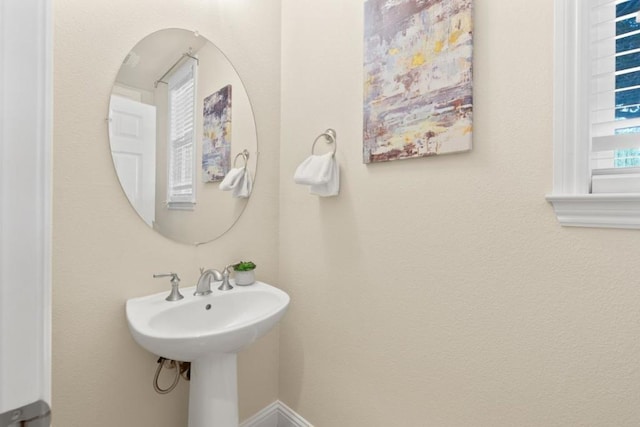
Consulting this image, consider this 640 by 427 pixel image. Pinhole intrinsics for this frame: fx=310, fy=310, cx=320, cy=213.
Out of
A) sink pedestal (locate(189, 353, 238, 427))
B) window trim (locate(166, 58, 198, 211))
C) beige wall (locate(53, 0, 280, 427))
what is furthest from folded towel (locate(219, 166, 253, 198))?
sink pedestal (locate(189, 353, 238, 427))

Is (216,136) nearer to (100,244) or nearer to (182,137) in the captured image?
(182,137)

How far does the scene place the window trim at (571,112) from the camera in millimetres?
801

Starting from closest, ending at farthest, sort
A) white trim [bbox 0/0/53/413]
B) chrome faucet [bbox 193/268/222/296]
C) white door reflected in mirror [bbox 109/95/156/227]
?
1. white trim [bbox 0/0/53/413]
2. white door reflected in mirror [bbox 109/95/156/227]
3. chrome faucet [bbox 193/268/222/296]

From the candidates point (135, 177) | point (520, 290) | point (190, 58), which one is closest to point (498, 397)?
point (520, 290)

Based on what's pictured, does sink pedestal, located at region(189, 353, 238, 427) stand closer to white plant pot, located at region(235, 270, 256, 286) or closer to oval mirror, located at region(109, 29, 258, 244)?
white plant pot, located at region(235, 270, 256, 286)

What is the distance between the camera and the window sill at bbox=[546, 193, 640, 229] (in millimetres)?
728

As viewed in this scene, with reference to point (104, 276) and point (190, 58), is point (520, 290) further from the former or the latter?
point (190, 58)

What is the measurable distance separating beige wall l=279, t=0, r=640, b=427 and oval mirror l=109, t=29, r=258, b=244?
308 mm

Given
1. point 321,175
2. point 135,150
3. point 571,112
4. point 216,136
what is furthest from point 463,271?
point 135,150

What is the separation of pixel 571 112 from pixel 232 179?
4.14ft

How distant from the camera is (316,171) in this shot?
1299 mm

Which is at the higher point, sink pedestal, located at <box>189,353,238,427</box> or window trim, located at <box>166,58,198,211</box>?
window trim, located at <box>166,58,198,211</box>

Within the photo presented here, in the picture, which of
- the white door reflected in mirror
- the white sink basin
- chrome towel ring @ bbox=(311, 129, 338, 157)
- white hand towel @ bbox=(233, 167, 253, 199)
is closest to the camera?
the white sink basin

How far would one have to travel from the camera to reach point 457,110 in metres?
0.99
